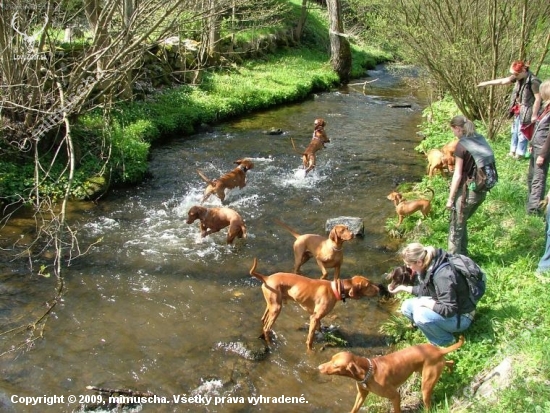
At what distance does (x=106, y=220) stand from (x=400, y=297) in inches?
228

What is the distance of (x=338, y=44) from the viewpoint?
26062 millimetres

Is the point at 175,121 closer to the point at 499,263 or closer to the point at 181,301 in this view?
the point at 181,301

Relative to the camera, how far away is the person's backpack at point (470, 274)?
5.24 metres

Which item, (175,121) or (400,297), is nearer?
(400,297)

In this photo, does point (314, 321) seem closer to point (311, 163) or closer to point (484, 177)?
point (484, 177)

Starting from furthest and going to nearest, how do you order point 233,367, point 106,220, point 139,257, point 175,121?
point 175,121
point 106,220
point 139,257
point 233,367

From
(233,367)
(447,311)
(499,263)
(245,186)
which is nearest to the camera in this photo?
(447,311)

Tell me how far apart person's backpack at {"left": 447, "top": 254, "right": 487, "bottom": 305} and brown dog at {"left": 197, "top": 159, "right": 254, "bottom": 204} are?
583cm

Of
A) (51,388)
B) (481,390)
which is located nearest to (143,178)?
(51,388)

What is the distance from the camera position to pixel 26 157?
1082 centimetres

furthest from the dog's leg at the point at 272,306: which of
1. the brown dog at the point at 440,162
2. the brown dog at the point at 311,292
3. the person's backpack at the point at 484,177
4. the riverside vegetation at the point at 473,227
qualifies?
the brown dog at the point at 440,162

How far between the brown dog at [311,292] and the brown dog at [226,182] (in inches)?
169

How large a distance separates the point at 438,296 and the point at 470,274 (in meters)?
0.40

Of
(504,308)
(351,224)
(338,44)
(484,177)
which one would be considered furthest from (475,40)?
(338,44)
